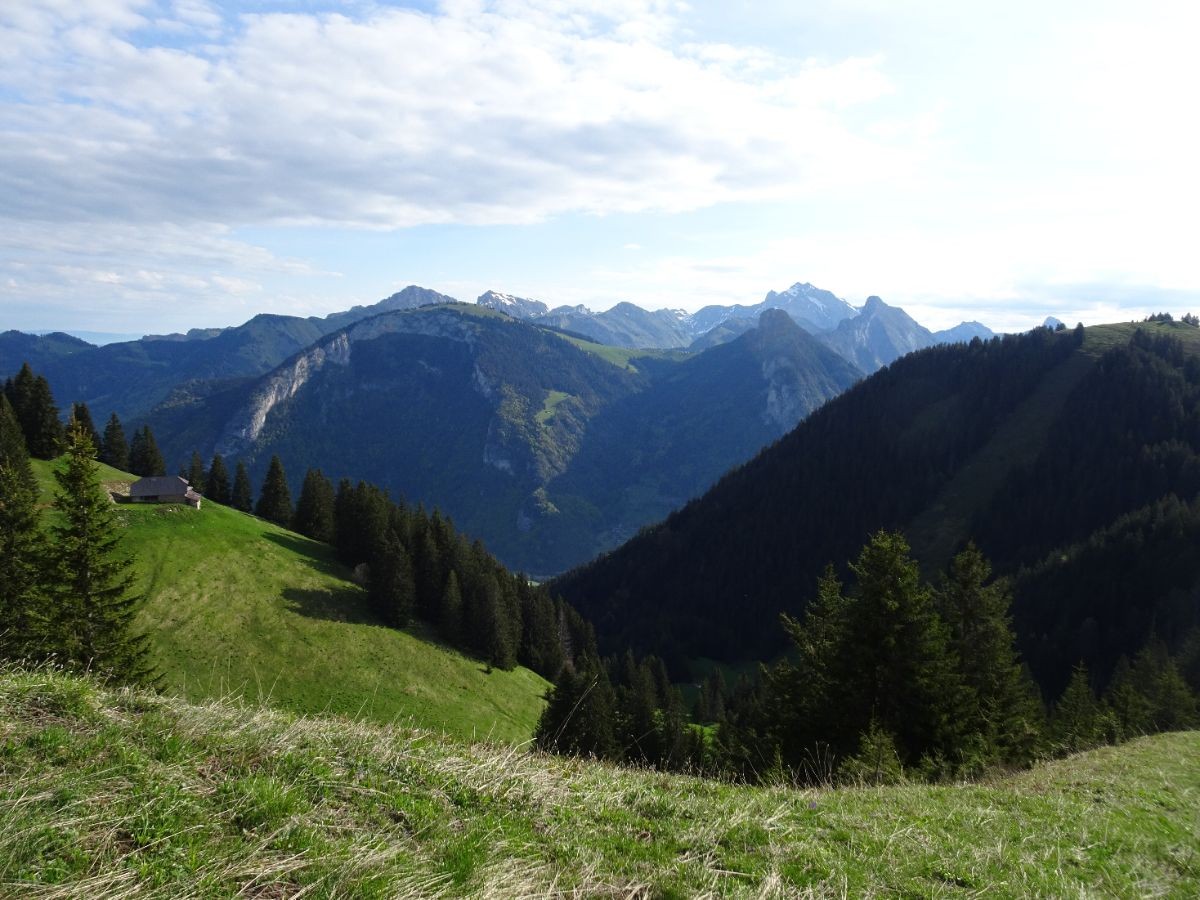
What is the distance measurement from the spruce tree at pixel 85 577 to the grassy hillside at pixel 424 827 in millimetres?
26180

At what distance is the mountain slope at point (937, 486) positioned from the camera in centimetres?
13212

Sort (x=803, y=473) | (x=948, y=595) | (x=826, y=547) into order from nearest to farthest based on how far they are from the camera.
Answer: (x=948, y=595) < (x=826, y=547) < (x=803, y=473)

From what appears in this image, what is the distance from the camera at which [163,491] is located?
6688cm

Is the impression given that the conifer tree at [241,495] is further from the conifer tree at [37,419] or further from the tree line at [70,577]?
the tree line at [70,577]

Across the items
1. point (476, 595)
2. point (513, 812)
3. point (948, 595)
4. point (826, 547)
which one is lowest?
point (826, 547)

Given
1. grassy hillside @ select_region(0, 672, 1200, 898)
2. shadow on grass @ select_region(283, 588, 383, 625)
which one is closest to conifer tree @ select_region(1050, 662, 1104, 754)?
grassy hillside @ select_region(0, 672, 1200, 898)

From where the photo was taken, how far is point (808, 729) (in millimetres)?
25188

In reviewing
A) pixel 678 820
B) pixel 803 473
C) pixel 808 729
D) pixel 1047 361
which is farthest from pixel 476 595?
pixel 1047 361

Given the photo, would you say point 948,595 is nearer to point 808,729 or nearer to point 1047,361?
point 808,729

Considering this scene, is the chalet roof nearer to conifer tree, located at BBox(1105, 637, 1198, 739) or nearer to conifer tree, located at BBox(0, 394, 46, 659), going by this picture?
conifer tree, located at BBox(0, 394, 46, 659)

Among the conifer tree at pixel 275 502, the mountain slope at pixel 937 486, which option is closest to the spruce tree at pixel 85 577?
the conifer tree at pixel 275 502

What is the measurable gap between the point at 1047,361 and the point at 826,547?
9112 cm

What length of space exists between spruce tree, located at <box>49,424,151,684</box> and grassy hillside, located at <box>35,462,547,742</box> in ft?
50.5

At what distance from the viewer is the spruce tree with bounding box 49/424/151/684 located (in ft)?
95.9
